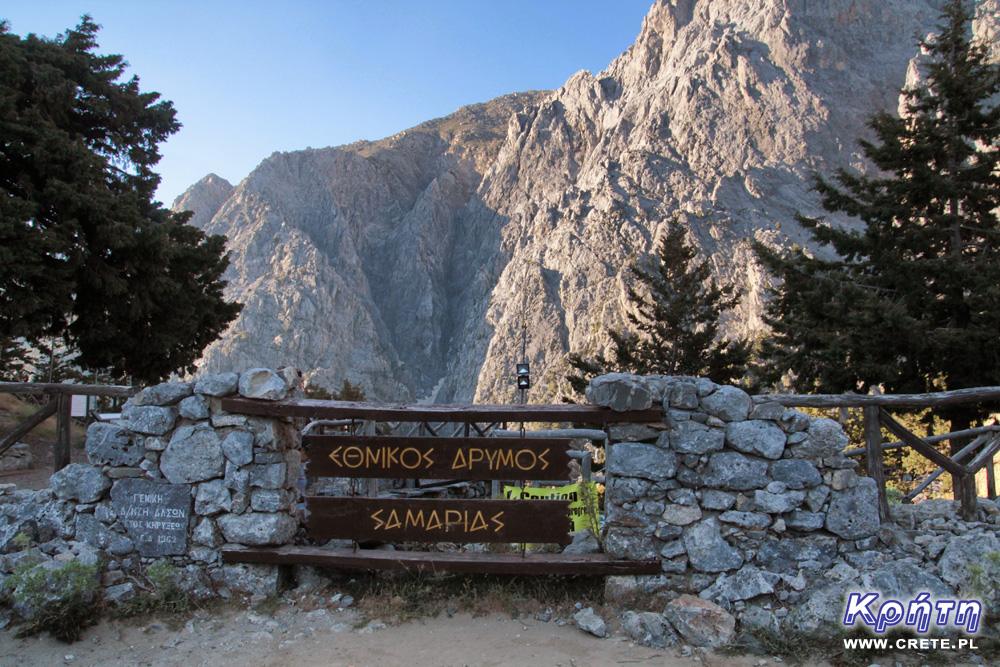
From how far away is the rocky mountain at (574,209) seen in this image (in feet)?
200

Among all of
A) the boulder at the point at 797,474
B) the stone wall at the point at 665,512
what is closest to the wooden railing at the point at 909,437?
the stone wall at the point at 665,512

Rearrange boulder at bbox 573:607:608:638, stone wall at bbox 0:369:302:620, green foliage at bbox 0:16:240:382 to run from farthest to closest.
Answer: green foliage at bbox 0:16:240:382, stone wall at bbox 0:369:302:620, boulder at bbox 573:607:608:638

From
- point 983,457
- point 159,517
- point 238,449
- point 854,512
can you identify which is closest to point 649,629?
point 854,512

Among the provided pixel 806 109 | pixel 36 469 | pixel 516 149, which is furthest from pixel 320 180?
pixel 36 469

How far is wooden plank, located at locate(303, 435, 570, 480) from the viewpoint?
17.9 ft

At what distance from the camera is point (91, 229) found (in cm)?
1352

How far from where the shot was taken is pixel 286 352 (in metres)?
66.2

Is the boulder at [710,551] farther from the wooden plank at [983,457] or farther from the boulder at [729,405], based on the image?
the wooden plank at [983,457]

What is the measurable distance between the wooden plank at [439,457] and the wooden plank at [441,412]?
213mm

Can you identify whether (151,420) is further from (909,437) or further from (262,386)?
(909,437)

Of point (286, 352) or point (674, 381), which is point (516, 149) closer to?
point (286, 352)

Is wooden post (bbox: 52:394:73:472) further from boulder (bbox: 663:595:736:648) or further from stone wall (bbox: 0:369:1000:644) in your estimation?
boulder (bbox: 663:595:736:648)

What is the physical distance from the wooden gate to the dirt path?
0.49 meters

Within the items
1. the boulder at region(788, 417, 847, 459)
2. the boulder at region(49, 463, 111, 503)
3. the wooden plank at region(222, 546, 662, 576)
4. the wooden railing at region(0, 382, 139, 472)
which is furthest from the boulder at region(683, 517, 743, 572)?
the wooden railing at region(0, 382, 139, 472)
